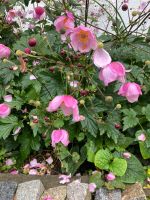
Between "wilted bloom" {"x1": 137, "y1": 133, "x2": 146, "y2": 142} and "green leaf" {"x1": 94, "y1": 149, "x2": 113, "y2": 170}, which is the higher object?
"wilted bloom" {"x1": 137, "y1": 133, "x2": 146, "y2": 142}

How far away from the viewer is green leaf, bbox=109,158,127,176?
1931 mm

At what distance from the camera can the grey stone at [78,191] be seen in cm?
183

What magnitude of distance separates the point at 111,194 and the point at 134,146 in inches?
15.5

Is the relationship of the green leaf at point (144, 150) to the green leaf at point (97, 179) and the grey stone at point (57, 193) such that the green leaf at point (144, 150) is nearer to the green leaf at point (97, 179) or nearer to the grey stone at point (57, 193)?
the green leaf at point (97, 179)

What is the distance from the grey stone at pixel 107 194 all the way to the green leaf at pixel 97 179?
25 millimetres

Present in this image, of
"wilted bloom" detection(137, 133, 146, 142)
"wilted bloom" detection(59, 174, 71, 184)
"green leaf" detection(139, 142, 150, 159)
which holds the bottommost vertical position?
"wilted bloom" detection(59, 174, 71, 184)

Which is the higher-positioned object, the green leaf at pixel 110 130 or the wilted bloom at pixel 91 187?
the green leaf at pixel 110 130

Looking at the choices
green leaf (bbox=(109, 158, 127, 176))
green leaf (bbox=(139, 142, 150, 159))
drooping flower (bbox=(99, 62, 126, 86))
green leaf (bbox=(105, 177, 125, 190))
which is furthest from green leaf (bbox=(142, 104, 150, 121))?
drooping flower (bbox=(99, 62, 126, 86))

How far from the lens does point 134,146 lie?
2186 mm

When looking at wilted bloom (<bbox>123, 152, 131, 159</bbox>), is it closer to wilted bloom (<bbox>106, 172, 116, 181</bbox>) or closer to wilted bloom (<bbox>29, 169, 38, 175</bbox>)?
wilted bloom (<bbox>106, 172, 116, 181</bbox>)

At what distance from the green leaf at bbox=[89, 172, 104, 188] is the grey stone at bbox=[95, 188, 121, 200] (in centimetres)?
3

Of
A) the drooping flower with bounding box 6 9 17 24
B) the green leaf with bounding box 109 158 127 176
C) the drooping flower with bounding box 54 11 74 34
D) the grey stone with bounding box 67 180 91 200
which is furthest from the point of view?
the drooping flower with bounding box 6 9 17 24

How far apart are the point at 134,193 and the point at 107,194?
0.12 metres

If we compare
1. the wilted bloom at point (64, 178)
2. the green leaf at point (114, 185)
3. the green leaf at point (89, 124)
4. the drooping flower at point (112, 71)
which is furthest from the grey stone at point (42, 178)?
the drooping flower at point (112, 71)
